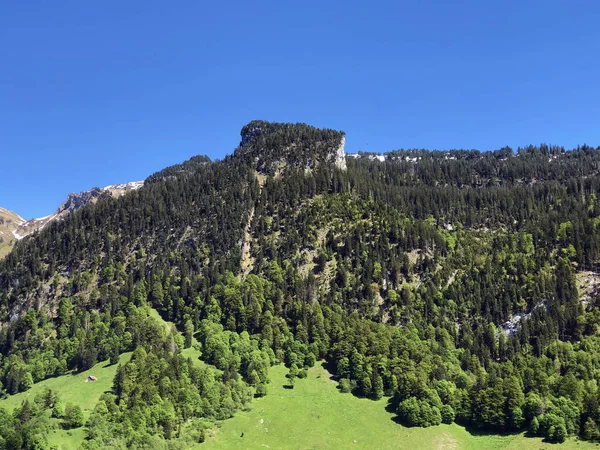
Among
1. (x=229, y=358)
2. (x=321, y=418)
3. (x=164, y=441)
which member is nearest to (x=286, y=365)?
(x=229, y=358)

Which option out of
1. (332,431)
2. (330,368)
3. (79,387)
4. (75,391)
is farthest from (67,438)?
(330,368)

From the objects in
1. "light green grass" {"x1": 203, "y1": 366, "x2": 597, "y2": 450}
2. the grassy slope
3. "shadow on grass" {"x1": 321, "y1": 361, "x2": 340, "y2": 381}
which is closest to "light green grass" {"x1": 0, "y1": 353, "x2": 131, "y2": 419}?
the grassy slope

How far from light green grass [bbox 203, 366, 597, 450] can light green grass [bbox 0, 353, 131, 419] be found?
3549cm

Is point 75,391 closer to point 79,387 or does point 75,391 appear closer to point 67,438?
point 79,387

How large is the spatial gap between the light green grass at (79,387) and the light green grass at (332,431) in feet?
116

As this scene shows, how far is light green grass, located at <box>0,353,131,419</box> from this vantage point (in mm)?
126875

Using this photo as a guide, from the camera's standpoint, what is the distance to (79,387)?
137000 mm

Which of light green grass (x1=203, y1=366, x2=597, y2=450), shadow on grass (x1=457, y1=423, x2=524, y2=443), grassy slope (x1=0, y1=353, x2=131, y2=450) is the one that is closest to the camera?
grassy slope (x1=0, y1=353, x2=131, y2=450)

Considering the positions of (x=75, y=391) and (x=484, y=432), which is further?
(x=75, y=391)

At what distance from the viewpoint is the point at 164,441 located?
10994cm

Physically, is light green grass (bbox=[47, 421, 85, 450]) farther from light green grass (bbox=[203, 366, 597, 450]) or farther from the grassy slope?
light green grass (bbox=[203, 366, 597, 450])

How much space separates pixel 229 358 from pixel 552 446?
9230 cm

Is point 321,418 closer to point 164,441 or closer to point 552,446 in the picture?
point 164,441

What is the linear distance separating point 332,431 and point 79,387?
7239cm
